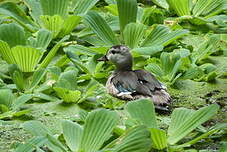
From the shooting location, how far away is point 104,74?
11.8 ft

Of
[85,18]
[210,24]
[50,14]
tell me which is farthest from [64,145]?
[210,24]

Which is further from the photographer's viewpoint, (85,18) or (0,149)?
(85,18)

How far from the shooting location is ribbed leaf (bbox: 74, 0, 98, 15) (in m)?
4.19

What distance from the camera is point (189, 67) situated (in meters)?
3.70

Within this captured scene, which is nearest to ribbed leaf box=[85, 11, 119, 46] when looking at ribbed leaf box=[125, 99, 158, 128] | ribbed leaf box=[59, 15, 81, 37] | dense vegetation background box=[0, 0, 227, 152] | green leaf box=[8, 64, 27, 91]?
dense vegetation background box=[0, 0, 227, 152]

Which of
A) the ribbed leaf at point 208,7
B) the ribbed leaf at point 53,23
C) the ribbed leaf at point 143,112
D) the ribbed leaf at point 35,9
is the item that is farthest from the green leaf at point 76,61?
the ribbed leaf at point 208,7

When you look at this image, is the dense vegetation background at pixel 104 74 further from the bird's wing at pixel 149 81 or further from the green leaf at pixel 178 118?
the bird's wing at pixel 149 81

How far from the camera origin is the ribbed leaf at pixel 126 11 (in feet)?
13.0

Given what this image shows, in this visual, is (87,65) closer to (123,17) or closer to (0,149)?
(123,17)

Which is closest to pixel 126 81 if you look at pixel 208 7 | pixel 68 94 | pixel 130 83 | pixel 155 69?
pixel 130 83

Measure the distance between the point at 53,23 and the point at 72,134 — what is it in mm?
1351

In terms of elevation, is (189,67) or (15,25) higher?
(15,25)

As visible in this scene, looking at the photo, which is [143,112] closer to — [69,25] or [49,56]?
[49,56]

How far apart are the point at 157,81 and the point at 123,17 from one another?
72 centimetres
